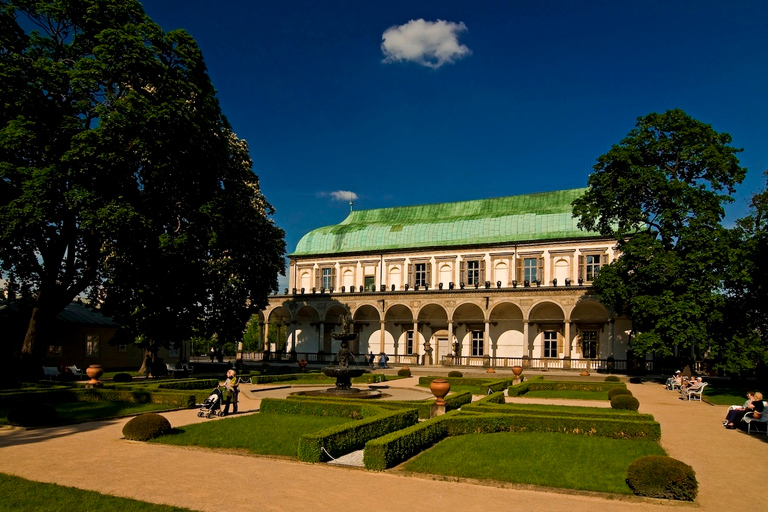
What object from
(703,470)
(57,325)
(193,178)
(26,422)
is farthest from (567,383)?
(57,325)

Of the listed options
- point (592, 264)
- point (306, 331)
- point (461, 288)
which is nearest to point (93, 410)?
point (461, 288)

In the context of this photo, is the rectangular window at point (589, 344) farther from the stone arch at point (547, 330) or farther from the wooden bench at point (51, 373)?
the wooden bench at point (51, 373)

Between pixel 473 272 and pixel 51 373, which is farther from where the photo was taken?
pixel 473 272

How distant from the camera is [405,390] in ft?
101

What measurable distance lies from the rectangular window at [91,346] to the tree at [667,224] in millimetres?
34724

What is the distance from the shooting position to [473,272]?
52.0m

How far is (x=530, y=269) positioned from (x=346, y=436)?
3823cm

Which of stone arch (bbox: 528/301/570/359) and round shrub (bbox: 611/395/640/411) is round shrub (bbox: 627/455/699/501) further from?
stone arch (bbox: 528/301/570/359)

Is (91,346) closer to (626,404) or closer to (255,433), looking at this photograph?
(255,433)

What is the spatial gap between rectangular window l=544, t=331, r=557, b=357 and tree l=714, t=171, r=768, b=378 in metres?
15.5

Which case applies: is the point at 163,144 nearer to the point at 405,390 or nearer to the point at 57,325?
the point at 405,390

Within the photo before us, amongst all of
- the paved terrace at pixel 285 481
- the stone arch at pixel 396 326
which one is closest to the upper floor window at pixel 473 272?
the stone arch at pixel 396 326

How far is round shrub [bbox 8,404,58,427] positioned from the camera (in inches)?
652

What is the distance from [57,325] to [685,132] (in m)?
41.8
